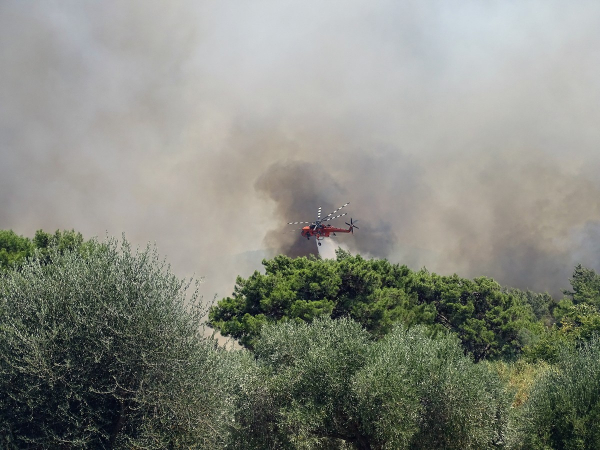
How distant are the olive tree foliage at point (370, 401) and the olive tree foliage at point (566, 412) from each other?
142cm

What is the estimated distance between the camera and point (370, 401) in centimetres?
2722


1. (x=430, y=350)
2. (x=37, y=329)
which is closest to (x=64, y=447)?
(x=37, y=329)

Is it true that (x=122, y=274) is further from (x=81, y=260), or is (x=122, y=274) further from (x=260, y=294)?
(x=260, y=294)

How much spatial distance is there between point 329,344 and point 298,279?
32.1 metres

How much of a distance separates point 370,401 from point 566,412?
896 centimetres

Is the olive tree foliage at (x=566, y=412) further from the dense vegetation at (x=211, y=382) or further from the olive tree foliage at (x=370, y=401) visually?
the olive tree foliage at (x=370, y=401)

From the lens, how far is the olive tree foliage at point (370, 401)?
27344 mm

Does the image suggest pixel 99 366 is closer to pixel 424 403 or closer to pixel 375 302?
pixel 424 403

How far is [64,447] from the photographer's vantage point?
2305 cm

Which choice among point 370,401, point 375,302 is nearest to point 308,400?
point 370,401

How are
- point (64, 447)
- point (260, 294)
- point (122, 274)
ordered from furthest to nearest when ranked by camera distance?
point (260, 294) → point (122, 274) → point (64, 447)

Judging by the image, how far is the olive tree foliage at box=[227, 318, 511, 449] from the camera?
27344mm

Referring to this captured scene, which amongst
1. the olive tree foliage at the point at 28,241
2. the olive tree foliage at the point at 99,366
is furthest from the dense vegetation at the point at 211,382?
the olive tree foliage at the point at 28,241

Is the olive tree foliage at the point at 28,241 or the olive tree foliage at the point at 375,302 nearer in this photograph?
the olive tree foliage at the point at 28,241
